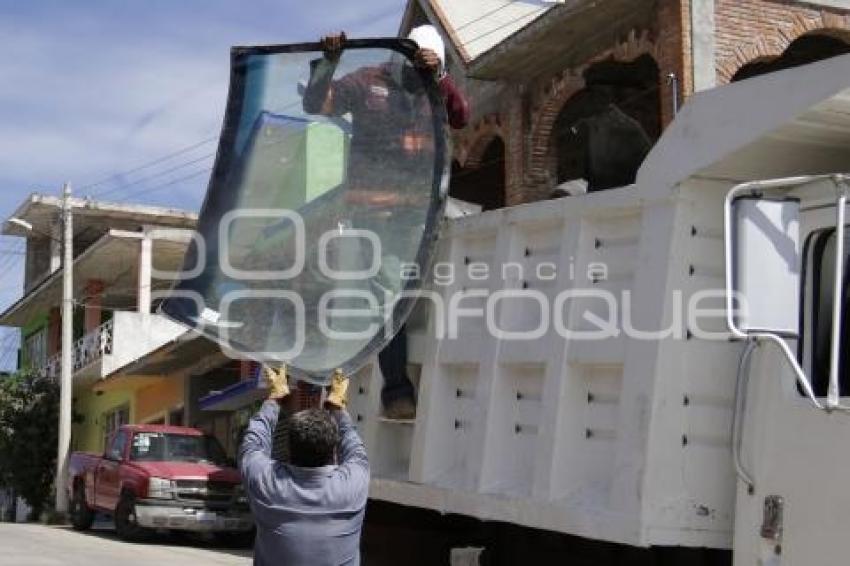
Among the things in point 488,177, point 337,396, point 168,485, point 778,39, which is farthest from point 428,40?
point 168,485

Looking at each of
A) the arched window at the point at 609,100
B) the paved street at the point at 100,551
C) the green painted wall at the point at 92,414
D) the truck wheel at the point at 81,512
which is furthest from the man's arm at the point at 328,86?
the green painted wall at the point at 92,414

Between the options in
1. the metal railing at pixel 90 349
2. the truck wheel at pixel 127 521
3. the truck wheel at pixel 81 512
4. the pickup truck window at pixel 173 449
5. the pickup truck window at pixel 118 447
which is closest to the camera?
the truck wheel at pixel 127 521

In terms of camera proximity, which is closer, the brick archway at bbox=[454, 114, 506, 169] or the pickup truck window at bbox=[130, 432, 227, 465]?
the brick archway at bbox=[454, 114, 506, 169]

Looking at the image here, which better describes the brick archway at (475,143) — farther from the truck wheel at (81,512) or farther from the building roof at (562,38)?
the truck wheel at (81,512)

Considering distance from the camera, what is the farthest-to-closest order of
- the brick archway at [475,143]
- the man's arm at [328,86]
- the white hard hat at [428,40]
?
the brick archway at [475,143], the white hard hat at [428,40], the man's arm at [328,86]

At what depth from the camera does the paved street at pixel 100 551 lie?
Result: 13.1m

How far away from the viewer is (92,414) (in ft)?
121

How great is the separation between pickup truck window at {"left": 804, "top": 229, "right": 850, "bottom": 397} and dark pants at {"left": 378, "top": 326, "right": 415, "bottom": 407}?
2.68 metres

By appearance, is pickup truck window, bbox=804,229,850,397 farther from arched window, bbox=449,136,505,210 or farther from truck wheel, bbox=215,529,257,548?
truck wheel, bbox=215,529,257,548

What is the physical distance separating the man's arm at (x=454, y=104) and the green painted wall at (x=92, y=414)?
1137 inches

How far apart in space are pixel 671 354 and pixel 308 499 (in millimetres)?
1407

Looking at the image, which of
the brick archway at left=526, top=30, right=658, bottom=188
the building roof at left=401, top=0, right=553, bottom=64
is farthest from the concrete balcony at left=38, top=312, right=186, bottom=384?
the brick archway at left=526, top=30, right=658, bottom=188

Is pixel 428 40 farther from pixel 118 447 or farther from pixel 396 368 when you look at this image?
pixel 118 447

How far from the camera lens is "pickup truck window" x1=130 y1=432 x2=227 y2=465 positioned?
17609 mm
